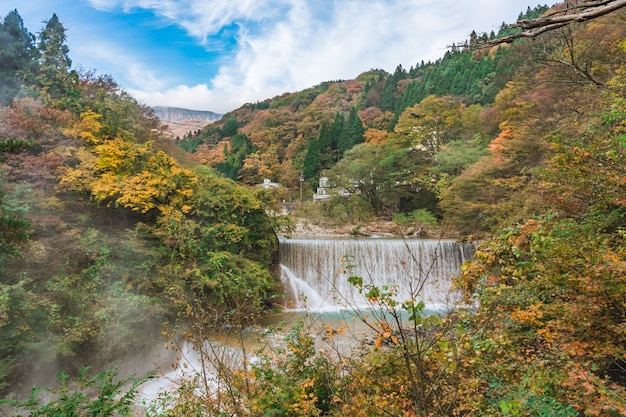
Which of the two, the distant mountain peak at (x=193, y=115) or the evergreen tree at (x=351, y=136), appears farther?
the distant mountain peak at (x=193, y=115)

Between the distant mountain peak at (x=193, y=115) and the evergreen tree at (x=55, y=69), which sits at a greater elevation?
the distant mountain peak at (x=193, y=115)

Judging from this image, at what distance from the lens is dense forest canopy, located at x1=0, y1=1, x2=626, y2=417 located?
2.76 metres

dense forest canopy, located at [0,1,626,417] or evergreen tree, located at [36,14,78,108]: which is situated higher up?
evergreen tree, located at [36,14,78,108]

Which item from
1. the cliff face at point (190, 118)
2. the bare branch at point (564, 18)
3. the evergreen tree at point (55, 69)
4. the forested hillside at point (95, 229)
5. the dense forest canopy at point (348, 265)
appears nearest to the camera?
the bare branch at point (564, 18)

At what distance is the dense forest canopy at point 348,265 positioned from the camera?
276cm

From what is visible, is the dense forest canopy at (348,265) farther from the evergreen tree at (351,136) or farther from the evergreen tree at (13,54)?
the evergreen tree at (351,136)

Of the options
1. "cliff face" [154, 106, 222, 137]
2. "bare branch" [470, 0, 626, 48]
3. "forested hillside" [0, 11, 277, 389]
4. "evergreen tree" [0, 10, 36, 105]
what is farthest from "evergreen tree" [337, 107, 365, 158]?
"cliff face" [154, 106, 222, 137]

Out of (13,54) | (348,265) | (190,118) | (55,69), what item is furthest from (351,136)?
(190,118)

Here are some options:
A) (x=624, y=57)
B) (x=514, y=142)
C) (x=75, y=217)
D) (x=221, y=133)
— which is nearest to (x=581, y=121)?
(x=624, y=57)

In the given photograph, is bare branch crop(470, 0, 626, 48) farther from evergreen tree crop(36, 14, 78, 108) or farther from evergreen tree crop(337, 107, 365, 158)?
evergreen tree crop(337, 107, 365, 158)

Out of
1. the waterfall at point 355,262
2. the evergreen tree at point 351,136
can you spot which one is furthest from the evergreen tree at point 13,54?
the evergreen tree at point 351,136

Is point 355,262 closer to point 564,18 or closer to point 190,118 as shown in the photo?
point 564,18

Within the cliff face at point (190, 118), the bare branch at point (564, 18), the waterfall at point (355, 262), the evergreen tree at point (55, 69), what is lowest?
the waterfall at point (355, 262)

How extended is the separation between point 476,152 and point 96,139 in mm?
15523
